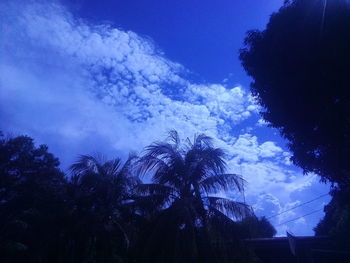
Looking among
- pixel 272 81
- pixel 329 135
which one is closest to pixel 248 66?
pixel 272 81

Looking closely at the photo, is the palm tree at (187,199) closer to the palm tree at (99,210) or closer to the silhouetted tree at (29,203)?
the palm tree at (99,210)

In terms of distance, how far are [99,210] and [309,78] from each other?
12542 millimetres

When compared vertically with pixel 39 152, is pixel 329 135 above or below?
below

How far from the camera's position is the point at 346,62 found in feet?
31.9

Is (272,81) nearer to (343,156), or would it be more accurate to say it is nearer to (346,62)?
(346,62)

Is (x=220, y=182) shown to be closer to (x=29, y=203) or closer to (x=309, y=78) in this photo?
(x=309, y=78)

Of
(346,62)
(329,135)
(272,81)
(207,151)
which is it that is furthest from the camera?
(207,151)

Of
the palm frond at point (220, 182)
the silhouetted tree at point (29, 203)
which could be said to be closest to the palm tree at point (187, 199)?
the palm frond at point (220, 182)

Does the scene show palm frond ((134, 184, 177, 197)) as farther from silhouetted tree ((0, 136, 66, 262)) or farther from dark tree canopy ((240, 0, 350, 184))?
silhouetted tree ((0, 136, 66, 262))

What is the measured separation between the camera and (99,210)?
17.7m

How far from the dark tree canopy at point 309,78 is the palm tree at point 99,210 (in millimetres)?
8701

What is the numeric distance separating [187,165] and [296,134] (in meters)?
4.45

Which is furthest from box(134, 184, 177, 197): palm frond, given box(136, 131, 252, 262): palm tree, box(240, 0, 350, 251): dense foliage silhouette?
box(240, 0, 350, 251): dense foliage silhouette

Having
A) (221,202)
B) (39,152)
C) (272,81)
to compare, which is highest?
(39,152)
